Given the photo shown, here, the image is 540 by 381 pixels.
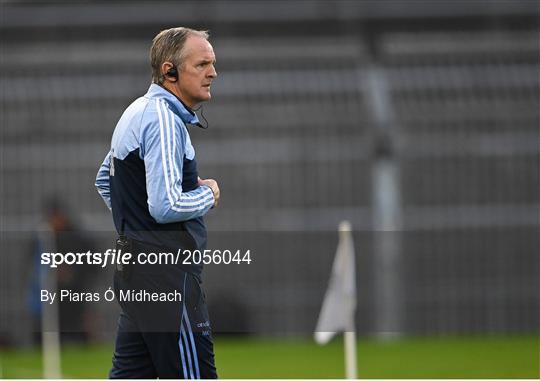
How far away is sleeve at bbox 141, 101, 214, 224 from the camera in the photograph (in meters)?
4.23

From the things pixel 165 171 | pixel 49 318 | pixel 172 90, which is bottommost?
pixel 165 171

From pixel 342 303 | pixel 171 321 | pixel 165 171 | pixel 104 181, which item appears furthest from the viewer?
pixel 342 303

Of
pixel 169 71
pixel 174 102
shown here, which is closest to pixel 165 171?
pixel 174 102

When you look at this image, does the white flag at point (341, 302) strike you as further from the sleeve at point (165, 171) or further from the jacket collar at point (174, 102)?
the sleeve at point (165, 171)

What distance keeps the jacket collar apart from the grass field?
18.0ft

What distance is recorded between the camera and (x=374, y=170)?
13.3 m

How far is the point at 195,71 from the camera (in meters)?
4.43

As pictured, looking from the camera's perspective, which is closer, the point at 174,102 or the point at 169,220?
the point at 169,220

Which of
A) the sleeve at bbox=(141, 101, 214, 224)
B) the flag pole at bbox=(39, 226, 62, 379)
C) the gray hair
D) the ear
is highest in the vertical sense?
the flag pole at bbox=(39, 226, 62, 379)

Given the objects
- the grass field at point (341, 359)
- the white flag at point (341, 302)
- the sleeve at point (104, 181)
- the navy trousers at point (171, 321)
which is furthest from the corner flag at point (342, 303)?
the grass field at point (341, 359)

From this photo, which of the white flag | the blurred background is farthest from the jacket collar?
the blurred background

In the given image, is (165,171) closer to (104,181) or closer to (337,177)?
(104,181)

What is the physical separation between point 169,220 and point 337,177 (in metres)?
9.33

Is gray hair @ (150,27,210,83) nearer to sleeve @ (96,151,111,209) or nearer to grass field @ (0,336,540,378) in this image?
sleeve @ (96,151,111,209)
